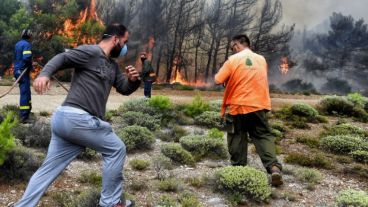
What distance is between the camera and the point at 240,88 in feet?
23.2

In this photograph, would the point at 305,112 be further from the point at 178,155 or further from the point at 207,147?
the point at 178,155

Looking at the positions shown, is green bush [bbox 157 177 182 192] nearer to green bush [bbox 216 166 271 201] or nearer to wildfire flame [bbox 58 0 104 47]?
green bush [bbox 216 166 271 201]

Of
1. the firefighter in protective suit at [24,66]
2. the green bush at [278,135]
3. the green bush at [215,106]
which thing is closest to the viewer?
the firefighter in protective suit at [24,66]

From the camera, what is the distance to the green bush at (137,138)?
8547mm

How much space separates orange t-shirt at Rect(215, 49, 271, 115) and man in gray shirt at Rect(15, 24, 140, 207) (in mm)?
2840

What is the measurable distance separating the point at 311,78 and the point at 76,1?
2276cm

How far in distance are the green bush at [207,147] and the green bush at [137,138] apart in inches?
28.0

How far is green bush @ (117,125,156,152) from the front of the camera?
8.55 meters

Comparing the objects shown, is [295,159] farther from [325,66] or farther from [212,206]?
[325,66]

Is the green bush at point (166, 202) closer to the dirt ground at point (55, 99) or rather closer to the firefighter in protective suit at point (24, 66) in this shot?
the firefighter in protective suit at point (24, 66)

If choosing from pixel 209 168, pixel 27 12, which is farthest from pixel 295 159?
pixel 27 12

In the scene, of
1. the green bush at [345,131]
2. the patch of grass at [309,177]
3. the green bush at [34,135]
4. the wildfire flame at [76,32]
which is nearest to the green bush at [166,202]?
the patch of grass at [309,177]

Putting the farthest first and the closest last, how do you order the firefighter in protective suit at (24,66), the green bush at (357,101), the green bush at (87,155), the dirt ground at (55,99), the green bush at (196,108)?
the green bush at (357,101)
the dirt ground at (55,99)
the green bush at (196,108)
the firefighter in protective suit at (24,66)
the green bush at (87,155)

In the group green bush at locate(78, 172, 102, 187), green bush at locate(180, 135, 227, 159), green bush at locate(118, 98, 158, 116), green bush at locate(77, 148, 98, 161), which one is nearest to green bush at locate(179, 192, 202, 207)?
green bush at locate(78, 172, 102, 187)
